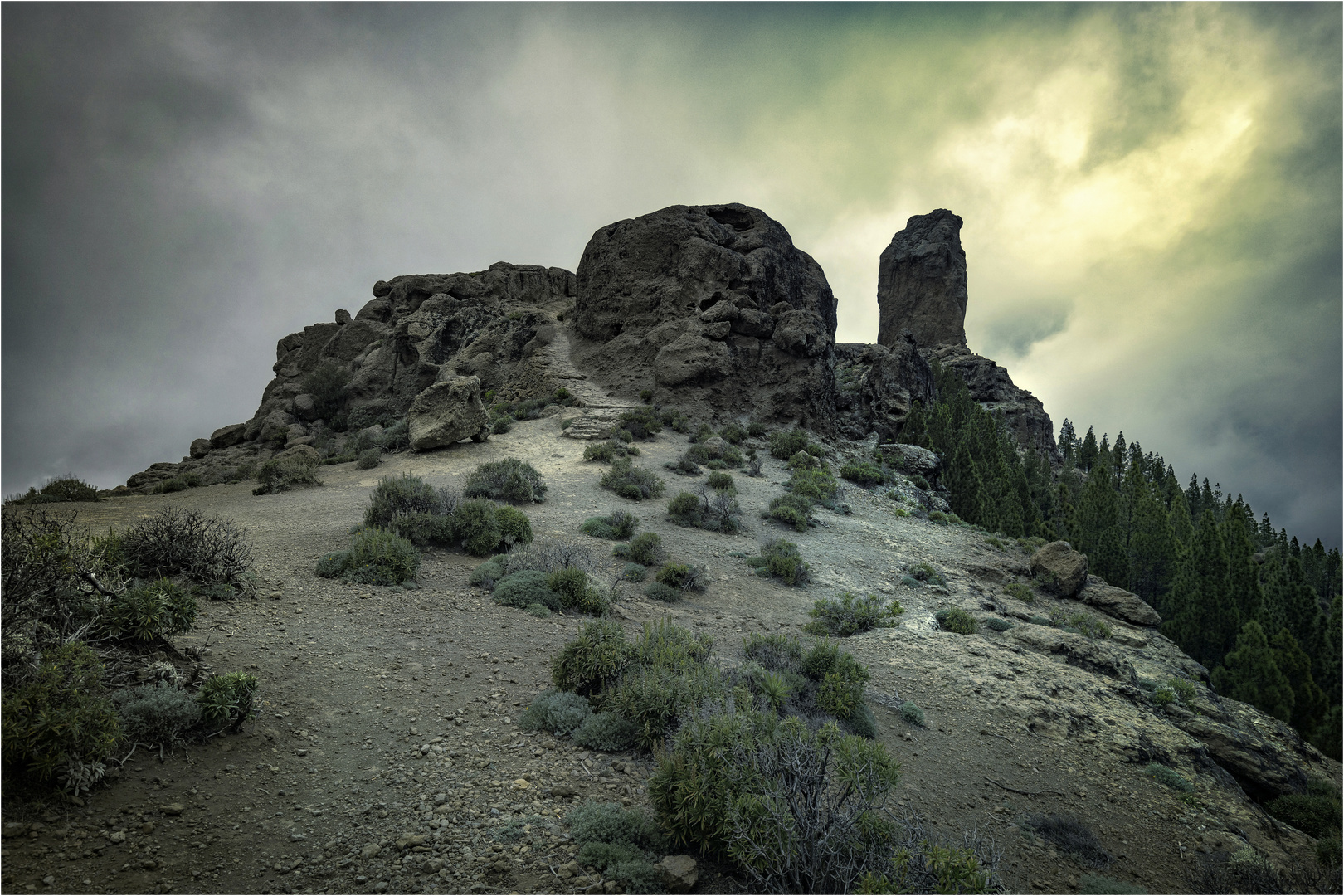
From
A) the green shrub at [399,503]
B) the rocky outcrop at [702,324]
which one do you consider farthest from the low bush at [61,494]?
the rocky outcrop at [702,324]

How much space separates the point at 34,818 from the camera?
3141 mm

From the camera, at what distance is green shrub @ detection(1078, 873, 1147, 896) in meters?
4.83

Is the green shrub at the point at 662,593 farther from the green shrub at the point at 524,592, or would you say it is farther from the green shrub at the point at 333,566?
the green shrub at the point at 333,566

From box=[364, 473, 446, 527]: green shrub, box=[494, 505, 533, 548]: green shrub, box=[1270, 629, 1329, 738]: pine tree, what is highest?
box=[364, 473, 446, 527]: green shrub

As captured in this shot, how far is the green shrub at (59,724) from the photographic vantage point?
3234mm

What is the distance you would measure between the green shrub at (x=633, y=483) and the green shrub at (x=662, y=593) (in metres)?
6.91

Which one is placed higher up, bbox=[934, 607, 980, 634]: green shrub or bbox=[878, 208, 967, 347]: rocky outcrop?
bbox=[878, 208, 967, 347]: rocky outcrop

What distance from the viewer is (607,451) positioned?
21359 mm

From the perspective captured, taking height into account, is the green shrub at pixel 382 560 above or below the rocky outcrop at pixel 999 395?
below

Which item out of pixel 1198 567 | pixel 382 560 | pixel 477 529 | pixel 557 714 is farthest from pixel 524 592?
pixel 1198 567

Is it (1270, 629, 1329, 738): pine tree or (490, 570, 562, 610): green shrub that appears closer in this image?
(490, 570, 562, 610): green shrub

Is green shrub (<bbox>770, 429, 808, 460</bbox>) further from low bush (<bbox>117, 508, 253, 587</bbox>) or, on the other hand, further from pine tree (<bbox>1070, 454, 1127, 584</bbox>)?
low bush (<bbox>117, 508, 253, 587</bbox>)

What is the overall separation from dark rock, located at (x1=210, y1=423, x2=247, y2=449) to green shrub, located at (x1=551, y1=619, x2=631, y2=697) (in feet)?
114

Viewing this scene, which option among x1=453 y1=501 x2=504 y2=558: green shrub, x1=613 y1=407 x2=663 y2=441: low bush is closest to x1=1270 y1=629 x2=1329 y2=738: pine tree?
x1=613 y1=407 x2=663 y2=441: low bush
